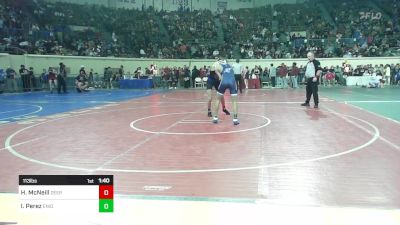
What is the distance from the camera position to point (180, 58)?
116 feet

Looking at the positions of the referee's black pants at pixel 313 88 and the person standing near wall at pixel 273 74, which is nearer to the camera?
the referee's black pants at pixel 313 88

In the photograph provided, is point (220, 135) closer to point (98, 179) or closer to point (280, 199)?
point (280, 199)

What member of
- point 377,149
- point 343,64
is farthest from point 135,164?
point 343,64

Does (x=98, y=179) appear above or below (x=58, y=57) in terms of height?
below

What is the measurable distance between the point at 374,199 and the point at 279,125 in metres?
5.95
